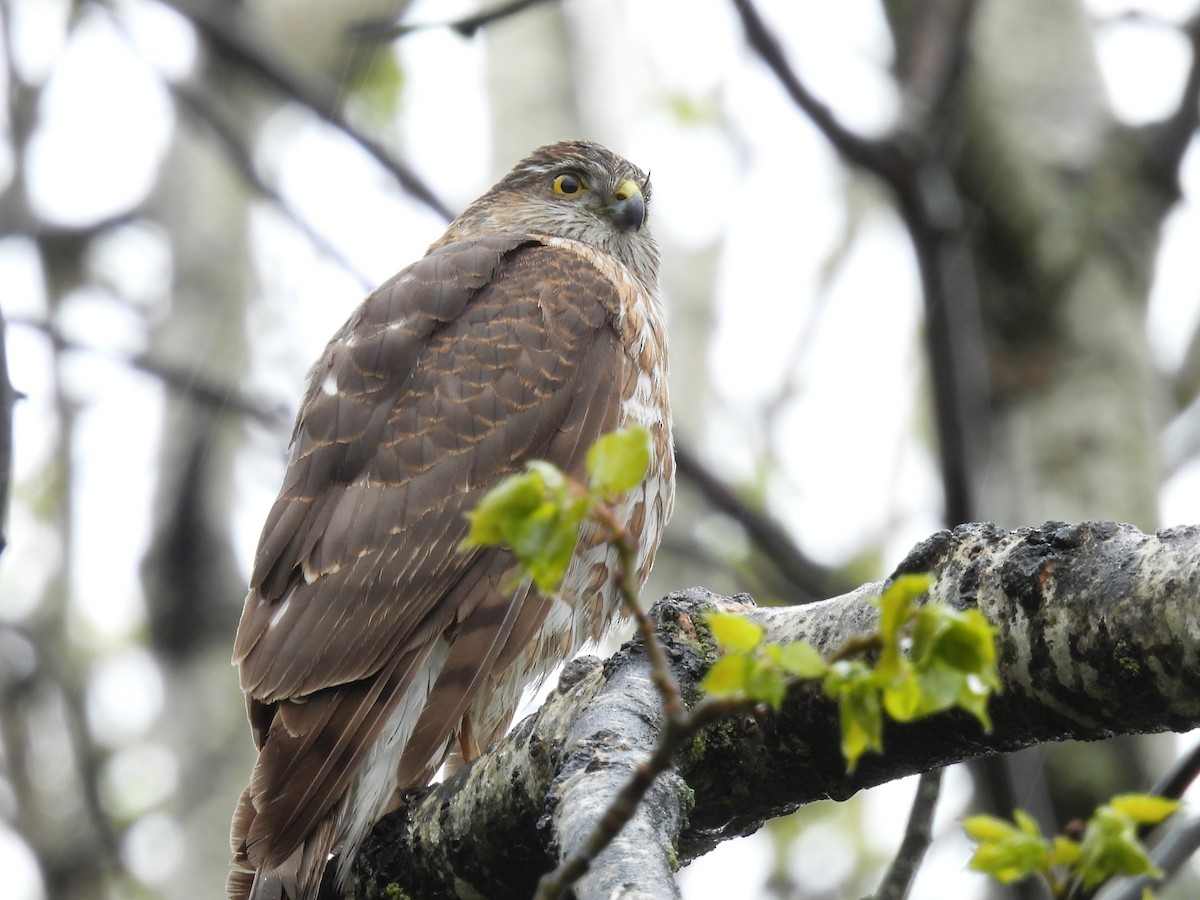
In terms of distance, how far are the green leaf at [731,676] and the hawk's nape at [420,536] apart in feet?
7.57

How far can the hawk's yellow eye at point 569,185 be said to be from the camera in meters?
6.62

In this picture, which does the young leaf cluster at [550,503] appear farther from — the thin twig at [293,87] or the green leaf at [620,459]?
the thin twig at [293,87]

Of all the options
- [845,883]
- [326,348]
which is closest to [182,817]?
[326,348]

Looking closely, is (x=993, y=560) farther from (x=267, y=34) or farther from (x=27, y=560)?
(x=27, y=560)

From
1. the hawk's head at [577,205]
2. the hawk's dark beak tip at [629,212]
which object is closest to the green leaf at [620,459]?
the hawk's head at [577,205]

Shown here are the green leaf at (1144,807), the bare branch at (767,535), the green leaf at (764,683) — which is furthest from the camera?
the bare branch at (767,535)

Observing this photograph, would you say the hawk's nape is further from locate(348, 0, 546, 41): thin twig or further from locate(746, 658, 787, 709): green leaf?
locate(746, 658, 787, 709): green leaf

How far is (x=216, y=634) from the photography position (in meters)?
7.69

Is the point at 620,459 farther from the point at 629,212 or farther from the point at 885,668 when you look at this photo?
the point at 629,212

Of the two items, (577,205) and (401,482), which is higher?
(577,205)

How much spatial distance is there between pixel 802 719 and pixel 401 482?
203 centimetres

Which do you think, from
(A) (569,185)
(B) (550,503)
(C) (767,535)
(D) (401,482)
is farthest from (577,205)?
(B) (550,503)

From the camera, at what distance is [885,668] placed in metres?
1.71

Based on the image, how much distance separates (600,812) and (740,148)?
456 inches
